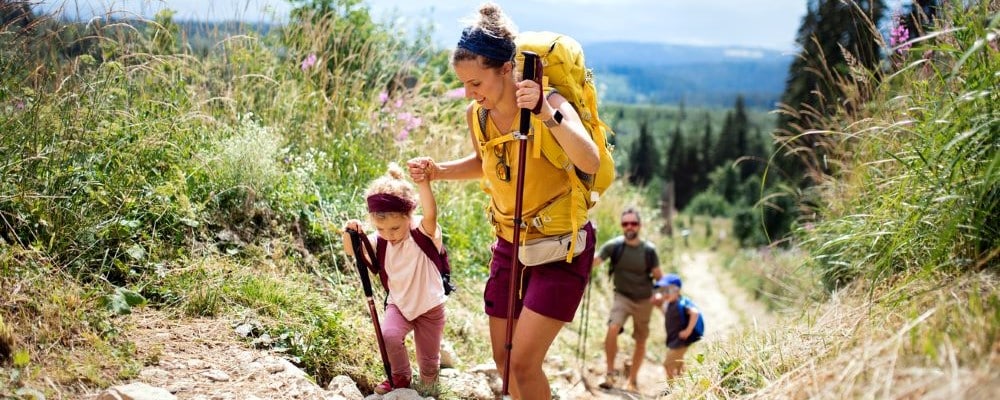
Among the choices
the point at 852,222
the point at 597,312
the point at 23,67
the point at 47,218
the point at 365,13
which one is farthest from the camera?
the point at 597,312

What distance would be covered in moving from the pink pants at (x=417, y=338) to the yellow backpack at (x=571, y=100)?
3.96ft

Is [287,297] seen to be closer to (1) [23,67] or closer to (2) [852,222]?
(1) [23,67]

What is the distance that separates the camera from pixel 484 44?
339 centimetres

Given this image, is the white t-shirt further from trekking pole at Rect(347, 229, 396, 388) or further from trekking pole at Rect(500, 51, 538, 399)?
trekking pole at Rect(500, 51, 538, 399)

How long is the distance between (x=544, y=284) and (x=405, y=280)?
103 centimetres

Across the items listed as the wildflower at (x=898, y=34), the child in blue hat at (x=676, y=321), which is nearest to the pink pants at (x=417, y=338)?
the child in blue hat at (x=676, y=321)

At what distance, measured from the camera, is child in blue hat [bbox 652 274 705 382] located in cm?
727

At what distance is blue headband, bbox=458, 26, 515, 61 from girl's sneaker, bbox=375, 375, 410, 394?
1924 mm

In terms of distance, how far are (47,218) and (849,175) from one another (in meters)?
5.75

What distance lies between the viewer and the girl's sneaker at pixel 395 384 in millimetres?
4371

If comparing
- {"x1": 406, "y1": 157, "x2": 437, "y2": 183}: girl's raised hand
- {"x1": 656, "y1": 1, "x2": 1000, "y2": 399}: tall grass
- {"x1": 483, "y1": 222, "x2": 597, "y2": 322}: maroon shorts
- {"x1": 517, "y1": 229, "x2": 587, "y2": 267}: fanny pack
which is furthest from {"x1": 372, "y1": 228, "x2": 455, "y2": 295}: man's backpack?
{"x1": 656, "y1": 1, "x2": 1000, "y2": 399}: tall grass

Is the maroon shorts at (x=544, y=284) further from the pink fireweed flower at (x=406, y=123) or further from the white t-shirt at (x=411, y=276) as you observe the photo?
the pink fireweed flower at (x=406, y=123)

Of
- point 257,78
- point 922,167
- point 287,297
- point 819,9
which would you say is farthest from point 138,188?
point 819,9

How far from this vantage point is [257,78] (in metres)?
6.91
